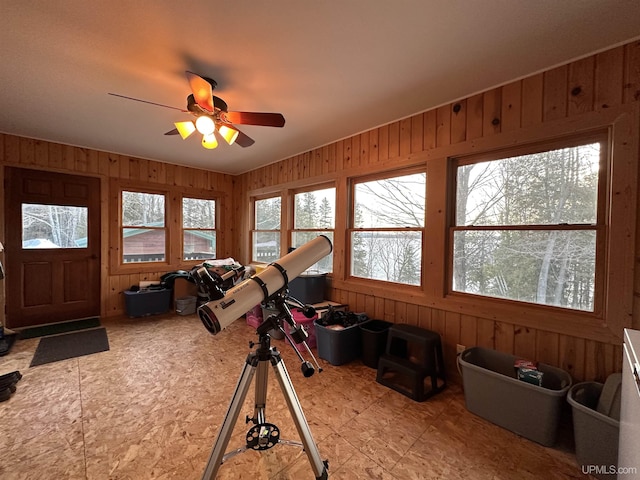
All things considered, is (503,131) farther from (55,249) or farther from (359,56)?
(55,249)

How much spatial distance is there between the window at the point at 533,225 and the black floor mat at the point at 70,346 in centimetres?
379

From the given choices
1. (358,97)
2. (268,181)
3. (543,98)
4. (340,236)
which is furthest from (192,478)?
(268,181)

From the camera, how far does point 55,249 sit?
3.51 m

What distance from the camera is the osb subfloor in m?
1.40

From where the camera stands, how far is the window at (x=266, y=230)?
4414mm

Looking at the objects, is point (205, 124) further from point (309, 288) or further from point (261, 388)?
point (309, 288)

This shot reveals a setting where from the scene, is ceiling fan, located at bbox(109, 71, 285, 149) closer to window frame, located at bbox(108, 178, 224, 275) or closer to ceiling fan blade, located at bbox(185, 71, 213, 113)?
ceiling fan blade, located at bbox(185, 71, 213, 113)

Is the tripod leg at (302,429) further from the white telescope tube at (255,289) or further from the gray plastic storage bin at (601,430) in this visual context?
the gray plastic storage bin at (601,430)

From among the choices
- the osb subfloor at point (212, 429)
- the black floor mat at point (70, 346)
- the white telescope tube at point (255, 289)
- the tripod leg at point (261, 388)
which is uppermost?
the white telescope tube at point (255, 289)

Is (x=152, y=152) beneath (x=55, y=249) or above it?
above

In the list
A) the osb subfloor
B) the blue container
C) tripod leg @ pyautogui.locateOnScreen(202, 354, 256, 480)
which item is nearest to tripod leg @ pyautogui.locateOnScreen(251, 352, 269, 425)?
tripod leg @ pyautogui.locateOnScreen(202, 354, 256, 480)

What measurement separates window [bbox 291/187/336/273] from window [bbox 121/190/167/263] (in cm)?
229

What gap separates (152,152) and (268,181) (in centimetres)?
171

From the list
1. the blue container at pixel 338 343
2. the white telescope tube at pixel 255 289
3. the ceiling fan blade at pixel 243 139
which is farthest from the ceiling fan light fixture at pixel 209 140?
the blue container at pixel 338 343
